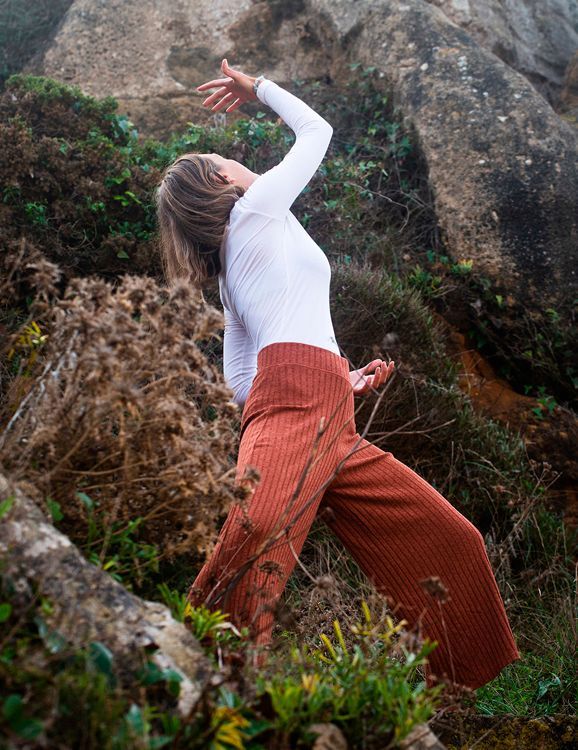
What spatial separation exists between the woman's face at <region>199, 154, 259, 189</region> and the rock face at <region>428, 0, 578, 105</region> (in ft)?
18.7

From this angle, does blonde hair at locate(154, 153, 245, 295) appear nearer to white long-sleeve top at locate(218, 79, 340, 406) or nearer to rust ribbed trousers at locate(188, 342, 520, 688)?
white long-sleeve top at locate(218, 79, 340, 406)

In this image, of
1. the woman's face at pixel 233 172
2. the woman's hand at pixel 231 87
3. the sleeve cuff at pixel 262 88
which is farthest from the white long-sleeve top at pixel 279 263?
the woman's hand at pixel 231 87

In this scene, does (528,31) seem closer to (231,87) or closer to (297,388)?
(231,87)

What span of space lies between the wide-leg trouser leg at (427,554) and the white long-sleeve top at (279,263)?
1.41 feet

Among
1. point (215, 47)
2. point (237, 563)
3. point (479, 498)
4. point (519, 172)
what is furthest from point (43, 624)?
point (215, 47)

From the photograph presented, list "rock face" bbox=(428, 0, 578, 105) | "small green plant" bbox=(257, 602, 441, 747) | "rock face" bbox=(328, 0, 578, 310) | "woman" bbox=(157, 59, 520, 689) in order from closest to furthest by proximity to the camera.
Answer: "small green plant" bbox=(257, 602, 441, 747) < "woman" bbox=(157, 59, 520, 689) < "rock face" bbox=(328, 0, 578, 310) < "rock face" bbox=(428, 0, 578, 105)

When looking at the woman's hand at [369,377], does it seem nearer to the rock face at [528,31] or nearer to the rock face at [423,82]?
the rock face at [423,82]

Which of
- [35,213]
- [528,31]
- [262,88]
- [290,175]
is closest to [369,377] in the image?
[290,175]

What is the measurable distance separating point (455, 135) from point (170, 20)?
3.16m

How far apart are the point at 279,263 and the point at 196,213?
38 cm

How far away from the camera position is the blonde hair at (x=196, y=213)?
9.28 feet

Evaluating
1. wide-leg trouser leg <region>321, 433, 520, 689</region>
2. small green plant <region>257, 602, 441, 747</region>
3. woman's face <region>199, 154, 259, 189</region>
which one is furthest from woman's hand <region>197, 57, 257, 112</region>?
small green plant <region>257, 602, 441, 747</region>

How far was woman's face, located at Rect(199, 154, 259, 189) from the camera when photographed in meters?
2.97

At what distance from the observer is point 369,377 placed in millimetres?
2902
